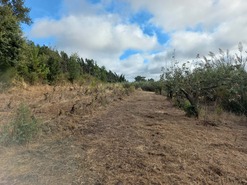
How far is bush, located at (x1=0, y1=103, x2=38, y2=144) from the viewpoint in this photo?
3.95 metres

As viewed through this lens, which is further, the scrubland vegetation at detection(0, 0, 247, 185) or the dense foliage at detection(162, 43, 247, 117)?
the dense foliage at detection(162, 43, 247, 117)

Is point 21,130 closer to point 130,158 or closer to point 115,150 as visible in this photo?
point 115,150

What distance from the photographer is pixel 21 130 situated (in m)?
4.03

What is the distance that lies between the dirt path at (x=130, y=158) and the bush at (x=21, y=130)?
7.0 inches

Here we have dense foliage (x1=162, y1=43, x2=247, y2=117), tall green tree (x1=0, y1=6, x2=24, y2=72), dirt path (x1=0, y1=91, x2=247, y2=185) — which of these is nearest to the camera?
dirt path (x1=0, y1=91, x2=247, y2=185)

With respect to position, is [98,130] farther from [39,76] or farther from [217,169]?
[39,76]

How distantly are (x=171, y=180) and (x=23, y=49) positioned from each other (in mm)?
12211

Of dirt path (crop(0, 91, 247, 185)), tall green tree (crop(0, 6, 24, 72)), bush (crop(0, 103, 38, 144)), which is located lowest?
dirt path (crop(0, 91, 247, 185))

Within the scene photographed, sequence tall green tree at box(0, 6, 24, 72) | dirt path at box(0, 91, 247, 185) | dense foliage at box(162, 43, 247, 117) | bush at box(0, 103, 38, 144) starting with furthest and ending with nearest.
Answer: tall green tree at box(0, 6, 24, 72)
dense foliage at box(162, 43, 247, 117)
bush at box(0, 103, 38, 144)
dirt path at box(0, 91, 247, 185)

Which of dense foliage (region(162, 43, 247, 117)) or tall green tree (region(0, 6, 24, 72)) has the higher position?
tall green tree (region(0, 6, 24, 72))

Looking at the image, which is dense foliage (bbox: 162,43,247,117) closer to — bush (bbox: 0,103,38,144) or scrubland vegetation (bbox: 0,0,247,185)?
scrubland vegetation (bbox: 0,0,247,185)

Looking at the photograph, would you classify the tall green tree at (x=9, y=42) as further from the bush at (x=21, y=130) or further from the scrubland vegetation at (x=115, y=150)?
the bush at (x=21, y=130)

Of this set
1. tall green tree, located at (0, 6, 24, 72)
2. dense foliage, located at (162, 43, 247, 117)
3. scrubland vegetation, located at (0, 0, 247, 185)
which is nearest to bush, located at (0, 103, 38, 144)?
scrubland vegetation, located at (0, 0, 247, 185)

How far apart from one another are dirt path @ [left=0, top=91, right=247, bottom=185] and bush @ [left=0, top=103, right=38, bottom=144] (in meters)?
0.18
